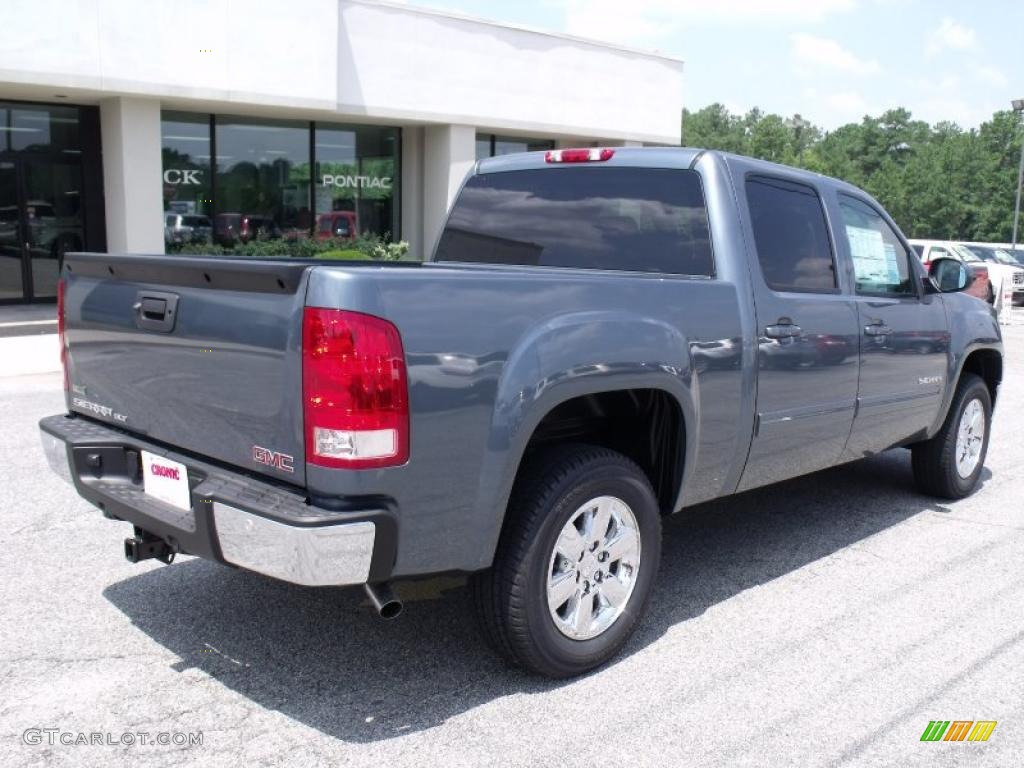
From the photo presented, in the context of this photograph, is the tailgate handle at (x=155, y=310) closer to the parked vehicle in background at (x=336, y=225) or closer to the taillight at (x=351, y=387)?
the taillight at (x=351, y=387)

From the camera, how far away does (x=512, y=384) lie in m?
3.16

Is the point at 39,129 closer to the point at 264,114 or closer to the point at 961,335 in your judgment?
the point at 264,114

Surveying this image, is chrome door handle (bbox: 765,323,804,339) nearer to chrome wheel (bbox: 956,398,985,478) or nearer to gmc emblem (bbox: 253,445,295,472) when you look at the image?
gmc emblem (bbox: 253,445,295,472)

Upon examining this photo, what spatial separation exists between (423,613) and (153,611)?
3.65 ft

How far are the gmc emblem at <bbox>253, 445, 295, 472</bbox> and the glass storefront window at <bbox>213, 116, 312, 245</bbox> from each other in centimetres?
1568

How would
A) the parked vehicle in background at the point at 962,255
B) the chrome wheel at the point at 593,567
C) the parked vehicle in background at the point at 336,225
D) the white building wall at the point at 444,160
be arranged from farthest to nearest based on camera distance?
1. the white building wall at the point at 444,160
2. the parked vehicle in background at the point at 336,225
3. the parked vehicle in background at the point at 962,255
4. the chrome wheel at the point at 593,567

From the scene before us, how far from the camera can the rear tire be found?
6.08 meters

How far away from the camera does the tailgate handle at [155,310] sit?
131 inches

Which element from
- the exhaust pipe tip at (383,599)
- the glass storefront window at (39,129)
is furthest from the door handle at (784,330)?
the glass storefront window at (39,129)

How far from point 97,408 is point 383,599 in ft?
4.93

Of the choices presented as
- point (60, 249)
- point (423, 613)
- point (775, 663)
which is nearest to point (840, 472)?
point (775, 663)

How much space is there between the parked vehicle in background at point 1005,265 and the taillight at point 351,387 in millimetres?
22581

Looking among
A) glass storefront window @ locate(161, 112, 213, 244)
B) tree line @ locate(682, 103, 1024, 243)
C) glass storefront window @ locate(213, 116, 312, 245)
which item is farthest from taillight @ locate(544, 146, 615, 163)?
tree line @ locate(682, 103, 1024, 243)

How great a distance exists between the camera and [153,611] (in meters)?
4.10
